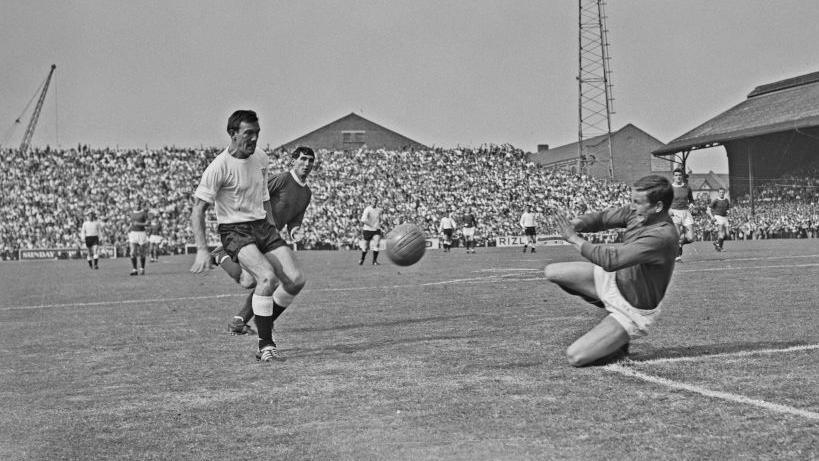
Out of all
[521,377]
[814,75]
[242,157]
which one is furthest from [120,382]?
[814,75]

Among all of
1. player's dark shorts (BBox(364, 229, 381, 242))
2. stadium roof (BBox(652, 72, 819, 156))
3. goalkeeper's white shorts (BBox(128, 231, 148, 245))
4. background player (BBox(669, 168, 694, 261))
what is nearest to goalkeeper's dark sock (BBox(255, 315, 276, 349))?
background player (BBox(669, 168, 694, 261))

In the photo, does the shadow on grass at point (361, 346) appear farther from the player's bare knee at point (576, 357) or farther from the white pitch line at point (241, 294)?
the white pitch line at point (241, 294)

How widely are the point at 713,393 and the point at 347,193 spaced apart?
4761cm

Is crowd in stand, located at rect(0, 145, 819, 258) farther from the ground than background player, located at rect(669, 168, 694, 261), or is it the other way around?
crowd in stand, located at rect(0, 145, 819, 258)

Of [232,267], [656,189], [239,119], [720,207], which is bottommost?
[232,267]

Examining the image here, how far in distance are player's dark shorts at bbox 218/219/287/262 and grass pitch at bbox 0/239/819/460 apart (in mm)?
947

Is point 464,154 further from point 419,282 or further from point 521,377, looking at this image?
point 521,377

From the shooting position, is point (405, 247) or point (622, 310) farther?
point (405, 247)

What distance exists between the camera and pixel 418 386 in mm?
5777

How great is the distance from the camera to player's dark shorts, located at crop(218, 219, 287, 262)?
7764 mm

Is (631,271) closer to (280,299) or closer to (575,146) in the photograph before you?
(280,299)

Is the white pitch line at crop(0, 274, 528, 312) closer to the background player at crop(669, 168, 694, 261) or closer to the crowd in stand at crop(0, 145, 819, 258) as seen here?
the background player at crop(669, 168, 694, 261)

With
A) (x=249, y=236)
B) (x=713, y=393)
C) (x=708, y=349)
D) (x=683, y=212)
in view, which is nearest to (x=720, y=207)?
(x=683, y=212)

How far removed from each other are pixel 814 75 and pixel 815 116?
39.0ft
